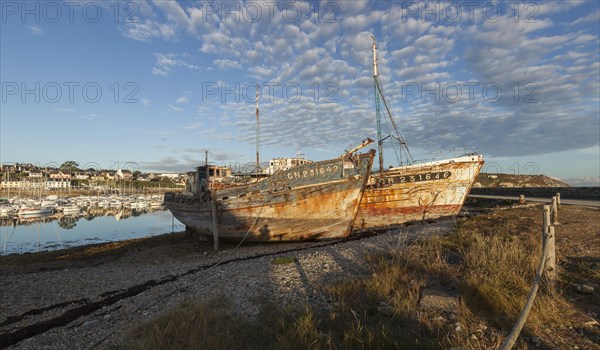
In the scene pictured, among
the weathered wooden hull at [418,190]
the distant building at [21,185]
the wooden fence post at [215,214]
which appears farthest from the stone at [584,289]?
the distant building at [21,185]

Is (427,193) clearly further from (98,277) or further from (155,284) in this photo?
(98,277)

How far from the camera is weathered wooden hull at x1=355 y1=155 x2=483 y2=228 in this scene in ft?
72.0

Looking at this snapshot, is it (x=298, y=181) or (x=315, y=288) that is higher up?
(x=298, y=181)

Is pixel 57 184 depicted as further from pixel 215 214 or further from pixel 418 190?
pixel 418 190

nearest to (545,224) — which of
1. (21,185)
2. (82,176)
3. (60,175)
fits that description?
(21,185)

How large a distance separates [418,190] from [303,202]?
8636 mm

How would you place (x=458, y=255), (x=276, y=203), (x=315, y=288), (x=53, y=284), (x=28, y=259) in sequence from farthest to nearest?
(x=28, y=259) → (x=276, y=203) → (x=53, y=284) → (x=458, y=255) → (x=315, y=288)

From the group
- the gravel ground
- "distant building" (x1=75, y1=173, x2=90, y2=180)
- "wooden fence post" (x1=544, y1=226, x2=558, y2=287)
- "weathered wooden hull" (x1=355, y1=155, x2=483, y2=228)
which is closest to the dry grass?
"wooden fence post" (x1=544, y1=226, x2=558, y2=287)

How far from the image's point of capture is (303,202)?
18.4m

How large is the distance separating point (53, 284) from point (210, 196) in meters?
8.82

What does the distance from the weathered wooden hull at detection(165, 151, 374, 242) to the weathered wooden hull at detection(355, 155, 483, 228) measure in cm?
396

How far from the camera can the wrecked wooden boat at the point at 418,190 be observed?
72.1 feet

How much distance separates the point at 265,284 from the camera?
9.66m

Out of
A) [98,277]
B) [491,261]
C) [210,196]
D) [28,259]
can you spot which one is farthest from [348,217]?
[28,259]
